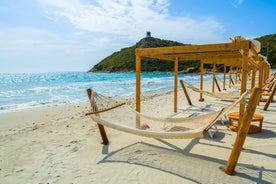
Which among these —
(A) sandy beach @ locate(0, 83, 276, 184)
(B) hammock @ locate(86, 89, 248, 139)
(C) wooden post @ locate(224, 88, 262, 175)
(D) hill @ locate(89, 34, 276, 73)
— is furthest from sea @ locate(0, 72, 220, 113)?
(D) hill @ locate(89, 34, 276, 73)

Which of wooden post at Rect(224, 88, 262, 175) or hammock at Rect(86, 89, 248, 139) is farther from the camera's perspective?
hammock at Rect(86, 89, 248, 139)

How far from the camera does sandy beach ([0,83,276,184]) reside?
2.71 metres

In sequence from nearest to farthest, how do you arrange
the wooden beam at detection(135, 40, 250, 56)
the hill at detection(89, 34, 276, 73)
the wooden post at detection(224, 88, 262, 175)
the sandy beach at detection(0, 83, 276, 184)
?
the wooden post at detection(224, 88, 262, 175) < the sandy beach at detection(0, 83, 276, 184) < the wooden beam at detection(135, 40, 250, 56) < the hill at detection(89, 34, 276, 73)

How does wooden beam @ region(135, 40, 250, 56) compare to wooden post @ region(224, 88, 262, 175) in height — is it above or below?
above

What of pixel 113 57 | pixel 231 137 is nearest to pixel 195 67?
pixel 113 57

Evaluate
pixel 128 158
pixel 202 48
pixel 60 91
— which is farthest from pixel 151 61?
pixel 128 158

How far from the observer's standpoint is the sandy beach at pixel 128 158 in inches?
107

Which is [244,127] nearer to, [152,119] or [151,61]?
[152,119]

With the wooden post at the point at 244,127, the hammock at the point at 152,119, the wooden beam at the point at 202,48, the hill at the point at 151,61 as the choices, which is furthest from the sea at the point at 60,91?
the hill at the point at 151,61

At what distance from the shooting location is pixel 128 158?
129 inches

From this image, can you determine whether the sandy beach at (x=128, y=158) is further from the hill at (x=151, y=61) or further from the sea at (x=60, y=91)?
the hill at (x=151, y=61)

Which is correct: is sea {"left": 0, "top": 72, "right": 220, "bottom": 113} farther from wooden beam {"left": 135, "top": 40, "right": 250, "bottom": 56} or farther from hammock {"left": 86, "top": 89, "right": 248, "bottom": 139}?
wooden beam {"left": 135, "top": 40, "right": 250, "bottom": 56}

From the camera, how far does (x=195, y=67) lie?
167ft

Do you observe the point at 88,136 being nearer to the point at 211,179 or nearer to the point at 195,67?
the point at 211,179
